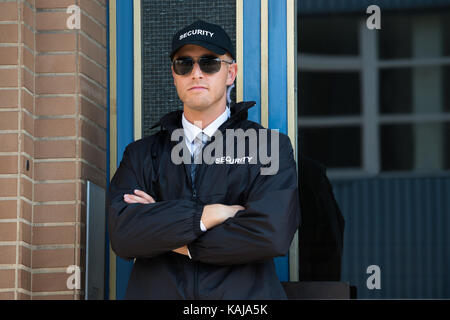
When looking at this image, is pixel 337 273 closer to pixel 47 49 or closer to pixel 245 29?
pixel 245 29

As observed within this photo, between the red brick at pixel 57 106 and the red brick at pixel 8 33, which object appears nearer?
the red brick at pixel 8 33

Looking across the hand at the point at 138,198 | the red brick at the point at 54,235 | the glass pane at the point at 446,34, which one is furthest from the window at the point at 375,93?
the red brick at the point at 54,235

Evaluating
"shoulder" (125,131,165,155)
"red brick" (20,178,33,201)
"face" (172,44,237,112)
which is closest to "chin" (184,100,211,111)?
"face" (172,44,237,112)

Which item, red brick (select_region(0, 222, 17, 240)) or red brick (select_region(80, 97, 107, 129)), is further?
red brick (select_region(80, 97, 107, 129))

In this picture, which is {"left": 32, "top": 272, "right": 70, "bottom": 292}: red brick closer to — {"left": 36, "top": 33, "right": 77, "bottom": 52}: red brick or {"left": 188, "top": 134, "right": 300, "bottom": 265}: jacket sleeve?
{"left": 188, "top": 134, "right": 300, "bottom": 265}: jacket sleeve

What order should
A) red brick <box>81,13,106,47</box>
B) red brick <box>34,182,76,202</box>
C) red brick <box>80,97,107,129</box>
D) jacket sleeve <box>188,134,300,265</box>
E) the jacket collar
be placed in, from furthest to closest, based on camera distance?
1. red brick <box>81,13,106,47</box>
2. red brick <box>80,97,107,129</box>
3. red brick <box>34,182,76,202</box>
4. the jacket collar
5. jacket sleeve <box>188,134,300,265</box>

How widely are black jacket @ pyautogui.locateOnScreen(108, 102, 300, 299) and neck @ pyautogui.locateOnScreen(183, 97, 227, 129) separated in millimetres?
294

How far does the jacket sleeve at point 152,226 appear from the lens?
16.5 ft

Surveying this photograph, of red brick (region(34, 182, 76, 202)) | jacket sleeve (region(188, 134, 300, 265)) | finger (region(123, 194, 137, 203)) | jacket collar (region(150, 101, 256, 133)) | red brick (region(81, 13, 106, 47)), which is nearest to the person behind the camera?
jacket sleeve (region(188, 134, 300, 265))

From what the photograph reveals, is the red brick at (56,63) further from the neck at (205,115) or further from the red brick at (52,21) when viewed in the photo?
the neck at (205,115)

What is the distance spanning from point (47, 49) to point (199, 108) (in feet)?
3.32

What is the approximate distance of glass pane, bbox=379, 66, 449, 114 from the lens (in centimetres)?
604

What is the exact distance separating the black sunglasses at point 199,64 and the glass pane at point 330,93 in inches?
31.5

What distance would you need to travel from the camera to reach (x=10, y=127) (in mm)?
5711
